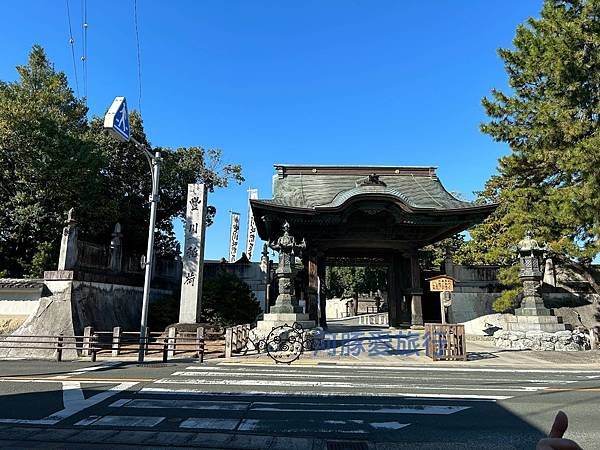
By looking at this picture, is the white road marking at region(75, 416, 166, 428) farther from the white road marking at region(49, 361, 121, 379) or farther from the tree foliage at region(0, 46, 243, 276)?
the tree foliage at region(0, 46, 243, 276)

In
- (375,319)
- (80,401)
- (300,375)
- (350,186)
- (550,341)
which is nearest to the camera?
(80,401)

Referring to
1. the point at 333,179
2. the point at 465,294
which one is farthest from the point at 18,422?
the point at 465,294

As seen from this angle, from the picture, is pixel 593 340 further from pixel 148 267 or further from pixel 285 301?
pixel 148 267

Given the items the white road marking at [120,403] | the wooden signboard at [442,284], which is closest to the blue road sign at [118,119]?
the white road marking at [120,403]

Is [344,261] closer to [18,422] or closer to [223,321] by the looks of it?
[223,321]

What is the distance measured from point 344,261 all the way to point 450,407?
1860cm

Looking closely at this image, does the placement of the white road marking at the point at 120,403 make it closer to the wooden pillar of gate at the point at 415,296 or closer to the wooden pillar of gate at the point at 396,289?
the wooden pillar of gate at the point at 415,296

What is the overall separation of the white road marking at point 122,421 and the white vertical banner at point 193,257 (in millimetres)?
12041

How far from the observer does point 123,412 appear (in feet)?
20.7

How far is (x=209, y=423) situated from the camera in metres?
5.70

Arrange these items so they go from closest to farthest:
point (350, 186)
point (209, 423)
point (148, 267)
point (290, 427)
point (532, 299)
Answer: point (290, 427)
point (209, 423)
point (148, 267)
point (532, 299)
point (350, 186)

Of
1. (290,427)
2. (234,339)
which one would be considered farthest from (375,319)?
(290,427)

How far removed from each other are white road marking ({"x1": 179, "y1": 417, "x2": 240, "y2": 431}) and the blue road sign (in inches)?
355

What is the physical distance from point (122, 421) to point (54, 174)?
16.4m
